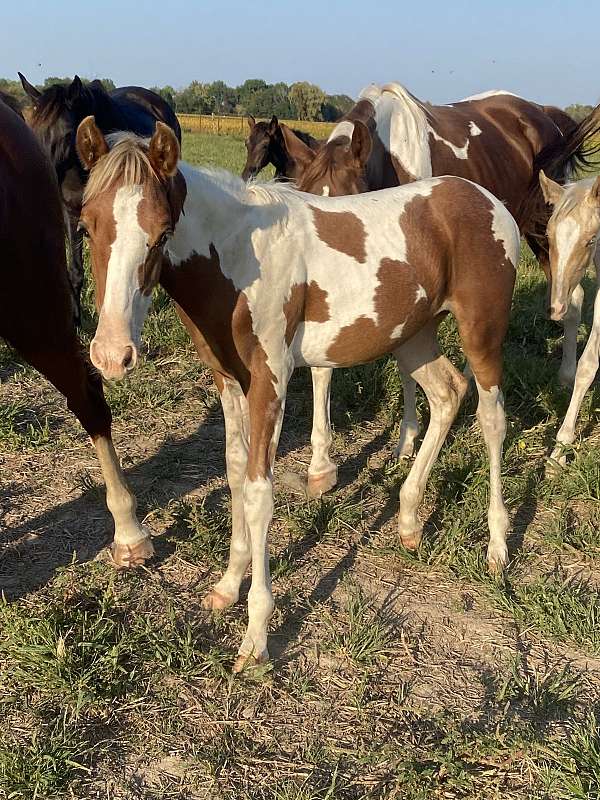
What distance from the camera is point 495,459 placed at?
10.9 ft

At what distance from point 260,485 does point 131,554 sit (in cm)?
97

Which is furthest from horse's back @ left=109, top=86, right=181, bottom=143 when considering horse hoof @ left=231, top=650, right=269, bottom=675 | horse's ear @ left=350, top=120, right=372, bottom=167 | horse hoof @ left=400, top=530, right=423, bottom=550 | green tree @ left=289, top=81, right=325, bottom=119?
green tree @ left=289, top=81, right=325, bottom=119

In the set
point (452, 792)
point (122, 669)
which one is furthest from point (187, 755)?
point (452, 792)

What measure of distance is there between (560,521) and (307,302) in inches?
74.3

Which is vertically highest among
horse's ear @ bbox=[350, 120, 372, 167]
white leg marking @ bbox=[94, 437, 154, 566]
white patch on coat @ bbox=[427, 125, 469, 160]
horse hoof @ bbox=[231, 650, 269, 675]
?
horse's ear @ bbox=[350, 120, 372, 167]

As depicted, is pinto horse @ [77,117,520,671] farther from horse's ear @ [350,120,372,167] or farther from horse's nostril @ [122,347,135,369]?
horse's ear @ [350,120,372,167]

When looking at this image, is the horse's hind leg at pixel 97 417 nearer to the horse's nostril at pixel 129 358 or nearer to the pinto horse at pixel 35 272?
the pinto horse at pixel 35 272

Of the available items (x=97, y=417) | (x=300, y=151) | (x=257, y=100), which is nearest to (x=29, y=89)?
(x=300, y=151)

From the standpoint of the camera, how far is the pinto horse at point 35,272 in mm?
2674

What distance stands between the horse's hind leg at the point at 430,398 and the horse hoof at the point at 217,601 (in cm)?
97

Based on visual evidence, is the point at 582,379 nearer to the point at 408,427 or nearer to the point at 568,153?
the point at 408,427

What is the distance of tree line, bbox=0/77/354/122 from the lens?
53.4 m

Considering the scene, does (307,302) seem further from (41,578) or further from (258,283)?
(41,578)

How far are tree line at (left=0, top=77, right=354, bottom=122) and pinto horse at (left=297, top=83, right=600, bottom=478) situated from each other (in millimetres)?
45553
